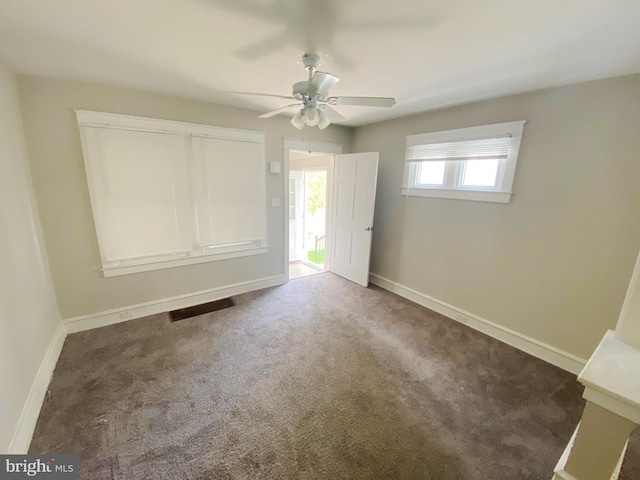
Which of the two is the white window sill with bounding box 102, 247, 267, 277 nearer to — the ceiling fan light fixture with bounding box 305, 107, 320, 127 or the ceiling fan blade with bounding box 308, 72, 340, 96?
the ceiling fan light fixture with bounding box 305, 107, 320, 127

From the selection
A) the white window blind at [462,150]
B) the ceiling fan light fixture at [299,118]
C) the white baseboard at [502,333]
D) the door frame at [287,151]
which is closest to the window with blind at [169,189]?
the door frame at [287,151]

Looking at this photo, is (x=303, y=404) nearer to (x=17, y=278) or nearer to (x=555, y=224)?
(x=17, y=278)

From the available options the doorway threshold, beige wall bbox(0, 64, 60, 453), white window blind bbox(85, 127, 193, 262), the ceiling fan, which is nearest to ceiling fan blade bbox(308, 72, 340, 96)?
the ceiling fan

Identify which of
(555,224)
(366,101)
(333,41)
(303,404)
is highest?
(333,41)

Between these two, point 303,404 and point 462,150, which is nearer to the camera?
point 303,404

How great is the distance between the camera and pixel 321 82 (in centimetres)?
165

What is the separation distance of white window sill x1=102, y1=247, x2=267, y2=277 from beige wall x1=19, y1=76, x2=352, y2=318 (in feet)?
0.22

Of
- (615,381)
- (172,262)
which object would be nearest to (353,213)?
(172,262)

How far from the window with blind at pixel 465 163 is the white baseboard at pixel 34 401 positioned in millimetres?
3947

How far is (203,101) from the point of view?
2.87 m

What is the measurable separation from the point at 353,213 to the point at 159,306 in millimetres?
2898

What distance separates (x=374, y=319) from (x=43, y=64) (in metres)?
3.78

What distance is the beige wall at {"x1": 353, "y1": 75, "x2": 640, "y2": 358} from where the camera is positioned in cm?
197

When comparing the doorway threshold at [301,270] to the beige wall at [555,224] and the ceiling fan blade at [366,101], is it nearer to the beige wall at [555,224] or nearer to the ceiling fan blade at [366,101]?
the beige wall at [555,224]
